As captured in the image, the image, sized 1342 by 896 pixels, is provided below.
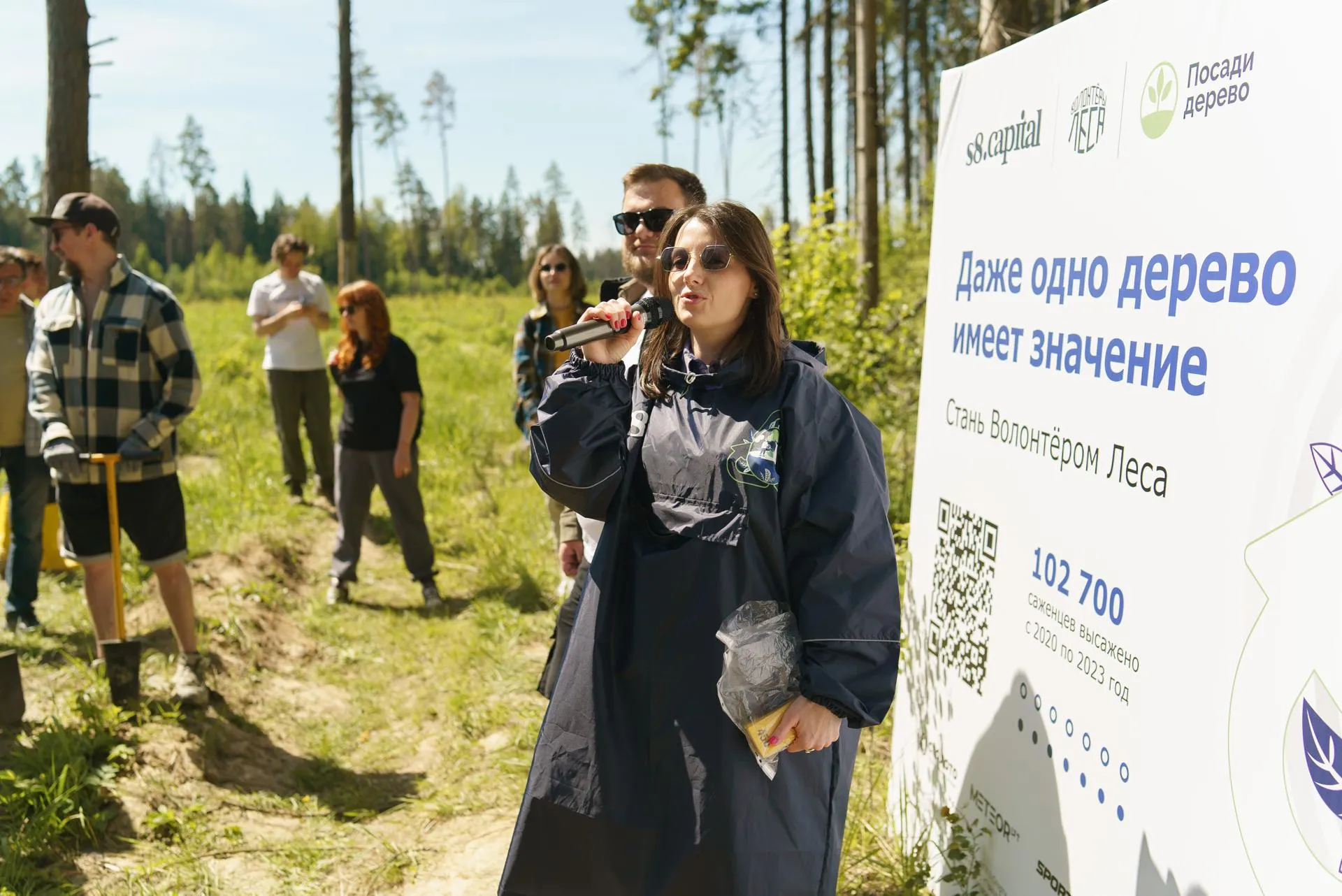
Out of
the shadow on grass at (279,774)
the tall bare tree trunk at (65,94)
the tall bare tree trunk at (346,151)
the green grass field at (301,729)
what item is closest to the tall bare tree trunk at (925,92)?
the tall bare tree trunk at (346,151)

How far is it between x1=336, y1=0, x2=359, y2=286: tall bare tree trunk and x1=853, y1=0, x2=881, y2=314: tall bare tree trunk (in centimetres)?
609

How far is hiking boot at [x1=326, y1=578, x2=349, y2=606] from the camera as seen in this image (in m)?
6.99

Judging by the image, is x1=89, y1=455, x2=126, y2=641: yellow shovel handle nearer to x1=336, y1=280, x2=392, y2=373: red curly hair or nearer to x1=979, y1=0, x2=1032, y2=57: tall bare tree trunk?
x1=336, y1=280, x2=392, y2=373: red curly hair

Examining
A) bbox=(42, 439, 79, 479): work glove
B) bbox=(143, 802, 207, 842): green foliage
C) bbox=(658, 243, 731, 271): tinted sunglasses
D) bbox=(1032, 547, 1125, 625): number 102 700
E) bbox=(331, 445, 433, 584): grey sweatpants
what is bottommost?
bbox=(143, 802, 207, 842): green foliage

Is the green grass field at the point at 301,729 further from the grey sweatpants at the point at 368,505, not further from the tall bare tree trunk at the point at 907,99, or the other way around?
the tall bare tree trunk at the point at 907,99

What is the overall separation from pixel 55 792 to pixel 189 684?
1.05 meters

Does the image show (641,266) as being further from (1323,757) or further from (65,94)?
(65,94)

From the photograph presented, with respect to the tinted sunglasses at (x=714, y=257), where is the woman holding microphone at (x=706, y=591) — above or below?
below

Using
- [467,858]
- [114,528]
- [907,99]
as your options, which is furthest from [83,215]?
[907,99]

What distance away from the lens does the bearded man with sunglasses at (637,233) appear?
308 cm

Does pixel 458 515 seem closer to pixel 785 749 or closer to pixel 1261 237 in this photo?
pixel 785 749

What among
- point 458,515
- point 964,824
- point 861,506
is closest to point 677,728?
point 861,506

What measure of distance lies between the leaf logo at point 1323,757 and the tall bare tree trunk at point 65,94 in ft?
22.6

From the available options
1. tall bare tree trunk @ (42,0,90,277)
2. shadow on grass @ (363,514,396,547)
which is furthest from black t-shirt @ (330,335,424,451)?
tall bare tree trunk @ (42,0,90,277)
